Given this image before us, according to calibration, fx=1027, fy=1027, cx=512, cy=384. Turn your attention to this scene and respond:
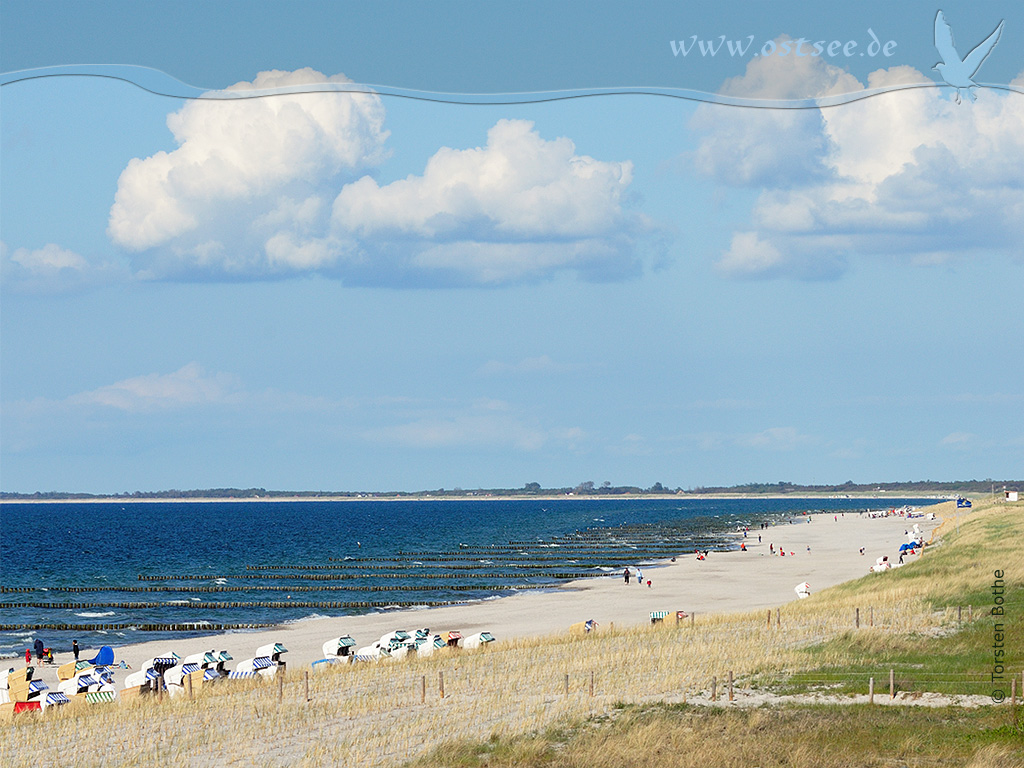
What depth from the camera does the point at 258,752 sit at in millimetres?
20875

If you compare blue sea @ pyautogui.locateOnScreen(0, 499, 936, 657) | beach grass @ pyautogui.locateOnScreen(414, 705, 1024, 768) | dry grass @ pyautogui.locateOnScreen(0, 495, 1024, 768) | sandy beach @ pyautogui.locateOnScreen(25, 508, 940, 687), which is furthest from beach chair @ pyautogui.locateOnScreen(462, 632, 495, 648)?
blue sea @ pyautogui.locateOnScreen(0, 499, 936, 657)

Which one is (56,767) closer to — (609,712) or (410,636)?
(609,712)

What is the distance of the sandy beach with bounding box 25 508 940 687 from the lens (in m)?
48.9

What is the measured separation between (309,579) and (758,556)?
43.8 meters

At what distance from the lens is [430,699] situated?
86.1 ft

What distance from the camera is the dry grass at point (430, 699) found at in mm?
21125

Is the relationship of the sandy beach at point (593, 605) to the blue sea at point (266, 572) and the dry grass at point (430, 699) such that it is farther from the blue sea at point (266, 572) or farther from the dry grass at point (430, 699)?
the dry grass at point (430, 699)

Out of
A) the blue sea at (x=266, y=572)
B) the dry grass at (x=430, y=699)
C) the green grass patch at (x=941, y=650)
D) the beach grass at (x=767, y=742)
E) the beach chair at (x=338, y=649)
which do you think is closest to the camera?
the beach grass at (x=767, y=742)

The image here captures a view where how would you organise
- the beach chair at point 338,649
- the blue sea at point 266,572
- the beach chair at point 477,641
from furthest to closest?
the blue sea at point 266,572 < the beach chair at point 477,641 < the beach chair at point 338,649

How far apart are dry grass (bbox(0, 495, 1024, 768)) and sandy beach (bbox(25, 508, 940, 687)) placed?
10694mm

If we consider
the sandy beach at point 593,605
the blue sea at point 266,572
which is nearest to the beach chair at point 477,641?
the sandy beach at point 593,605

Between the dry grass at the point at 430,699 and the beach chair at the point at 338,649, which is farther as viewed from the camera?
the beach chair at the point at 338,649

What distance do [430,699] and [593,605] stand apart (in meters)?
36.4

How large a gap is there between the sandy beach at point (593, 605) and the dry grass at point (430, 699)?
10.7 m
